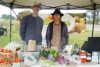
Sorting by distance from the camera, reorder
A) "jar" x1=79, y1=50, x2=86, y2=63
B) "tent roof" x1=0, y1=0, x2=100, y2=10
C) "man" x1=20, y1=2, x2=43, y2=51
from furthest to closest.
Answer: "tent roof" x1=0, y1=0, x2=100, y2=10 → "man" x1=20, y1=2, x2=43, y2=51 → "jar" x1=79, y1=50, x2=86, y2=63

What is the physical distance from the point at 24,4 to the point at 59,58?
4.09m

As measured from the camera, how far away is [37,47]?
11.2 ft

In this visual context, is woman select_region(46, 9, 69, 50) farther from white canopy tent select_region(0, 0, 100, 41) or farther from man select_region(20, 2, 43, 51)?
white canopy tent select_region(0, 0, 100, 41)

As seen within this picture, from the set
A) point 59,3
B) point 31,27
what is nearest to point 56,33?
point 31,27

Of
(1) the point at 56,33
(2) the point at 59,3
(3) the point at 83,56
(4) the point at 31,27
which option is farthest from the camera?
(2) the point at 59,3

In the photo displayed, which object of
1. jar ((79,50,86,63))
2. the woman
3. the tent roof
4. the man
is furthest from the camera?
the tent roof

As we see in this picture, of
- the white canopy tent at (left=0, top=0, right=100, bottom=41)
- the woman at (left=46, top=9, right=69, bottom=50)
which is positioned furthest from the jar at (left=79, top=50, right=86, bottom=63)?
the white canopy tent at (left=0, top=0, right=100, bottom=41)

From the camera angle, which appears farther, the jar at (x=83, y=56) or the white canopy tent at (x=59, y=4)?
the white canopy tent at (x=59, y=4)

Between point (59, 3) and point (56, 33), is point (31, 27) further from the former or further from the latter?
point (59, 3)

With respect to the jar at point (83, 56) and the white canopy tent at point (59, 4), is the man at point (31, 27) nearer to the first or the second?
the jar at point (83, 56)

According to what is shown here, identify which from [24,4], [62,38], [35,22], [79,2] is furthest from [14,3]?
[62,38]

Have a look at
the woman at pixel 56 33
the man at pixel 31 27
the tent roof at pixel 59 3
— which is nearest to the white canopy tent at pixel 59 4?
the tent roof at pixel 59 3

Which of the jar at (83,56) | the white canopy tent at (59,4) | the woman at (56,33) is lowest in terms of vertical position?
the jar at (83,56)

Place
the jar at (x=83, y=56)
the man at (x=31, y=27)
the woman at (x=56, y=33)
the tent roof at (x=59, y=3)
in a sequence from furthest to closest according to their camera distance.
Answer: the tent roof at (x=59, y=3)
the man at (x=31, y=27)
the woman at (x=56, y=33)
the jar at (x=83, y=56)
